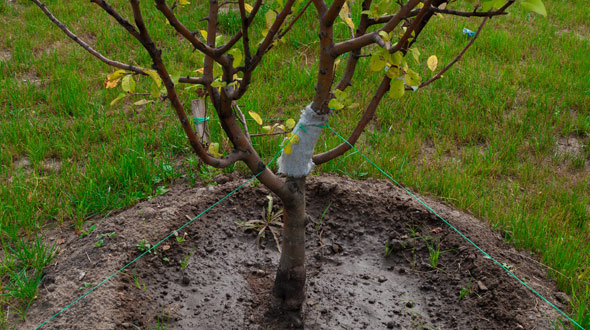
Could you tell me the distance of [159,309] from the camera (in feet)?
7.28

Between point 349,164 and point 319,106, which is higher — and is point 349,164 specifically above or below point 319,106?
below

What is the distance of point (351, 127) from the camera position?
3.47 metres

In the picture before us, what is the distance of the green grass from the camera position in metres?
2.76

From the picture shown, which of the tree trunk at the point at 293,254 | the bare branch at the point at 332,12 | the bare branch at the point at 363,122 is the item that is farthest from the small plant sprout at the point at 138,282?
the bare branch at the point at 332,12

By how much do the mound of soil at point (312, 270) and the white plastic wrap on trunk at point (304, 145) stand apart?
64 cm

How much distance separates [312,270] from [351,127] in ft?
4.14

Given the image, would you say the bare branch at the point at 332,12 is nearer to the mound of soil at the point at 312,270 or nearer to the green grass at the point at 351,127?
the green grass at the point at 351,127

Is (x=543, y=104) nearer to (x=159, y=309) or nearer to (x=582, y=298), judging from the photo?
(x=582, y=298)

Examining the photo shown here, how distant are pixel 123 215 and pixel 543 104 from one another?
298cm

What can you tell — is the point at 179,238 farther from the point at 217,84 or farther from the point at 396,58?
the point at 396,58

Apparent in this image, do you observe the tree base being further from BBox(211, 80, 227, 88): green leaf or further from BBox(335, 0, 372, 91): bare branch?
BBox(211, 80, 227, 88): green leaf

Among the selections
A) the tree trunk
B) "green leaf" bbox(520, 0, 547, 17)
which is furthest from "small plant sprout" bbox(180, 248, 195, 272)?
"green leaf" bbox(520, 0, 547, 17)

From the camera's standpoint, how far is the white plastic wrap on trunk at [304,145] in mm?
1936

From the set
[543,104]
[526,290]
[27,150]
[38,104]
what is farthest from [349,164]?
[38,104]
